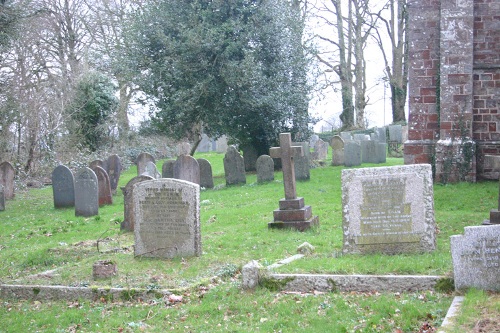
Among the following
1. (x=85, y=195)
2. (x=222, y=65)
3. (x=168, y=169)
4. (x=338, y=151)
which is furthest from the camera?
(x=338, y=151)

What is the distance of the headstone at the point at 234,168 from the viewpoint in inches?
798

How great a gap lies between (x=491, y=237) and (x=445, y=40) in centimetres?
1156

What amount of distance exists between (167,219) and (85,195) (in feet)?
22.5

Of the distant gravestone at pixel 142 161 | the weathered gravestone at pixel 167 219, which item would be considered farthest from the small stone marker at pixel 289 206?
the distant gravestone at pixel 142 161

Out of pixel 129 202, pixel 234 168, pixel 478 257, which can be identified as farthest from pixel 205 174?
pixel 478 257

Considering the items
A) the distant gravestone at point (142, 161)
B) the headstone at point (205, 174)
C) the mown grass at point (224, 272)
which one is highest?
the distant gravestone at point (142, 161)

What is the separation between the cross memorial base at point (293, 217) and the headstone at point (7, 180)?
11.1 m

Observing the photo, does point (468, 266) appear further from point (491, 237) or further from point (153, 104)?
point (153, 104)

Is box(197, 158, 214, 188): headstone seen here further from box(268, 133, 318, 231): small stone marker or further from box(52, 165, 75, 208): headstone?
box(268, 133, 318, 231): small stone marker

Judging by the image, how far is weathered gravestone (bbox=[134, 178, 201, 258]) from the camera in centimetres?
967

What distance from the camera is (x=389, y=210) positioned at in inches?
339

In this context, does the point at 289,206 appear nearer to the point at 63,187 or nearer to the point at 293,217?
the point at 293,217

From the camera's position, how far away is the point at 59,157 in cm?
2569

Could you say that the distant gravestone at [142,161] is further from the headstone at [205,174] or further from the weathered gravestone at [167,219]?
the weathered gravestone at [167,219]
